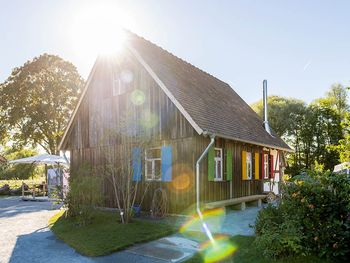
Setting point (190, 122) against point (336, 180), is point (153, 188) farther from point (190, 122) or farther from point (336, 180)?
point (336, 180)

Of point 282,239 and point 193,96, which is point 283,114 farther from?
point 282,239

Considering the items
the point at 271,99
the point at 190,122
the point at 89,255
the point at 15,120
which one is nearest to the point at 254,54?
the point at 190,122

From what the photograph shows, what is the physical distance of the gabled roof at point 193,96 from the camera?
39.5 feet

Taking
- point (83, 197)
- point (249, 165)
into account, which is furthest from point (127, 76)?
point (249, 165)

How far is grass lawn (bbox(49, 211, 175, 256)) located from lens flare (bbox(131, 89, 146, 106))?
4869 millimetres

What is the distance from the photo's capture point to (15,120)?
3106 cm

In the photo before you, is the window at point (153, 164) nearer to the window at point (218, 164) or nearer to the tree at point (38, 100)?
the window at point (218, 164)

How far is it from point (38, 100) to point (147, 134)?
22193 mm

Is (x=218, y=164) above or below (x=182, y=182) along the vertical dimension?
above

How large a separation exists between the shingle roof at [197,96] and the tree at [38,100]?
1794 cm

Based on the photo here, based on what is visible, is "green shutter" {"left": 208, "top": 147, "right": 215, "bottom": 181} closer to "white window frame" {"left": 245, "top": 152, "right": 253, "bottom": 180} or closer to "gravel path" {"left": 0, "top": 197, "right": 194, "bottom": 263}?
"white window frame" {"left": 245, "top": 152, "right": 253, "bottom": 180}

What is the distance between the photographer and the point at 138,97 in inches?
540

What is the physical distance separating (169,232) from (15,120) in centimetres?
2666

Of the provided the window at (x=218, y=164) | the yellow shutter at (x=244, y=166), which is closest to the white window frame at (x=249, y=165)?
the yellow shutter at (x=244, y=166)
